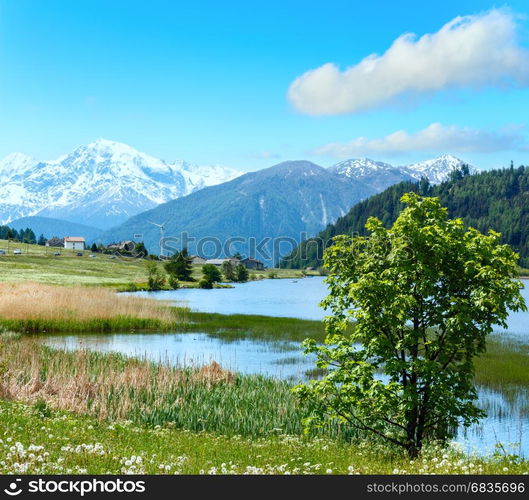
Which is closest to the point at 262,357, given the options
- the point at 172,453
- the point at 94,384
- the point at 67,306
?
the point at 94,384

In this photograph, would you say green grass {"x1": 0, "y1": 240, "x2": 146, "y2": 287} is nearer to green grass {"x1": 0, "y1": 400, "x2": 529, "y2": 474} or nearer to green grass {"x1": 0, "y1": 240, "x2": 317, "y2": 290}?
green grass {"x1": 0, "y1": 240, "x2": 317, "y2": 290}

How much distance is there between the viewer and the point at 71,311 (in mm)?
62781

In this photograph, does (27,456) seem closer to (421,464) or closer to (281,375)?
(421,464)

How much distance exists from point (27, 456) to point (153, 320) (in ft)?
172

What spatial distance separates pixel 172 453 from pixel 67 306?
49803mm

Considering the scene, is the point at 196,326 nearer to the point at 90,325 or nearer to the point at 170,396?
the point at 90,325

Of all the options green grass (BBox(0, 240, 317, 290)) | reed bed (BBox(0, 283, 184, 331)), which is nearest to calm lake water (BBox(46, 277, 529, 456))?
reed bed (BBox(0, 283, 184, 331))

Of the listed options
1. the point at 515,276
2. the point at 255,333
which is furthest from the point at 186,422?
the point at 255,333

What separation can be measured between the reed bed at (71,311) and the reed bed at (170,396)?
26865 mm

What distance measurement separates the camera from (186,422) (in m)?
24.7

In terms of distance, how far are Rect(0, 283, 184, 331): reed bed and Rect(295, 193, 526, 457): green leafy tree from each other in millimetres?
45694

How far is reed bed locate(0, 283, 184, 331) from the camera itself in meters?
58.9

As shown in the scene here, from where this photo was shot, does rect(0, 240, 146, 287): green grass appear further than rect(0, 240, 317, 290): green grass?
Yes
